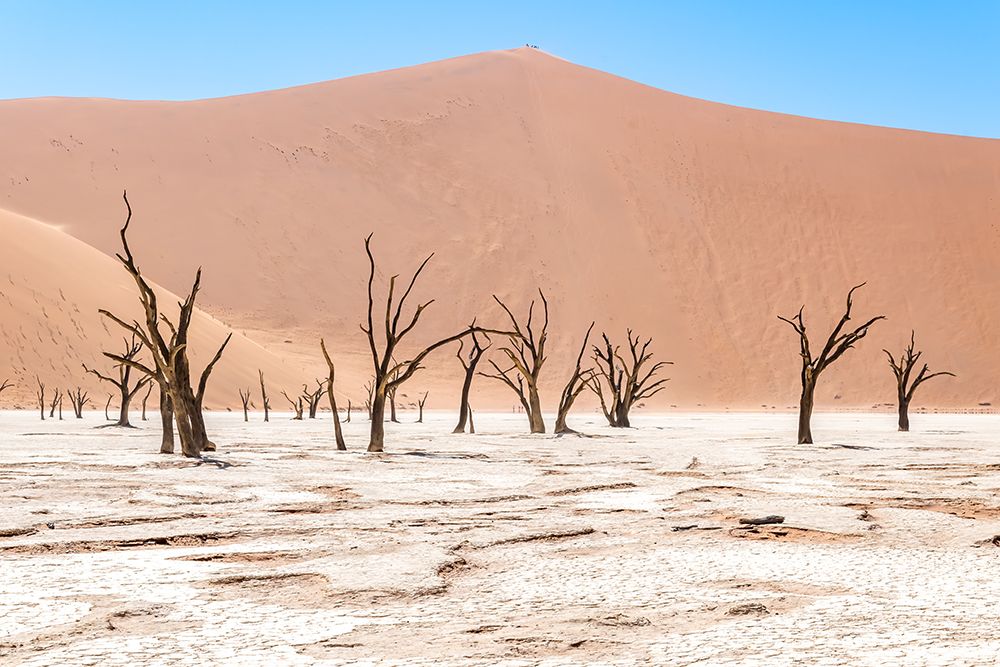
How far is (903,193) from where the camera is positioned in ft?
251

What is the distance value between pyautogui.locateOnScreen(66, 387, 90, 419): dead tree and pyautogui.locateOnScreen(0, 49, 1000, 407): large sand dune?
52.3 feet

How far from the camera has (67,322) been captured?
1660 inches

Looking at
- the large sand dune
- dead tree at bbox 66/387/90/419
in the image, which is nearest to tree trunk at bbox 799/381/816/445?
dead tree at bbox 66/387/90/419

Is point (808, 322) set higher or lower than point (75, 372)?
higher

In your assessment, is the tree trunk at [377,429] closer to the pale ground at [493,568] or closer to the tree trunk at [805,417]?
the pale ground at [493,568]

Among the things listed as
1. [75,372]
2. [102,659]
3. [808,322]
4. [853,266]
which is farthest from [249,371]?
[102,659]

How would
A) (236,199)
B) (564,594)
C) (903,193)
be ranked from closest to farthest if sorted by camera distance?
(564,594)
(236,199)
(903,193)

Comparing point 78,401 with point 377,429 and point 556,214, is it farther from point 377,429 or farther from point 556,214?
point 556,214

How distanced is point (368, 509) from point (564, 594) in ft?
11.9

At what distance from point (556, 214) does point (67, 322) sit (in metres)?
35.9

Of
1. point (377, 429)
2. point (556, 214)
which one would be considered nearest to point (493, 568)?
point (377, 429)

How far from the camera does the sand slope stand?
40125 millimetres

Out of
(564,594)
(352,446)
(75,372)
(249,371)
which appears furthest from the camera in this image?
(249,371)

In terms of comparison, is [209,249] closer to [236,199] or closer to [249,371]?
[236,199]
